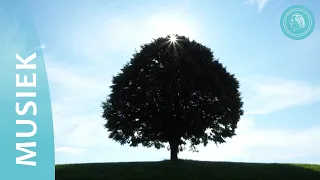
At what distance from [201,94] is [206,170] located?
1381cm

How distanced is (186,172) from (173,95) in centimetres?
1424

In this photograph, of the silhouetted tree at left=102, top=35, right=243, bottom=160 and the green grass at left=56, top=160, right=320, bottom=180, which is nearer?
the green grass at left=56, top=160, right=320, bottom=180

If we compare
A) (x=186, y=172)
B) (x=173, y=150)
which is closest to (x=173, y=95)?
(x=173, y=150)

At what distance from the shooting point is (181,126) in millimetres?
51656

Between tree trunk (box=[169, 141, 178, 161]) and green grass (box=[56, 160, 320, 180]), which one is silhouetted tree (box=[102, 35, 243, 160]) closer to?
tree trunk (box=[169, 141, 178, 161])

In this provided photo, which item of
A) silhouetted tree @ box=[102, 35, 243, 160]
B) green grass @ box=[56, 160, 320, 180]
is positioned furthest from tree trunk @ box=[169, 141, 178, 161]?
green grass @ box=[56, 160, 320, 180]

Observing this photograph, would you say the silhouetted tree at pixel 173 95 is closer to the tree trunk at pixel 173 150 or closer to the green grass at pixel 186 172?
the tree trunk at pixel 173 150

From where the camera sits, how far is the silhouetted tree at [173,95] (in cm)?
5125

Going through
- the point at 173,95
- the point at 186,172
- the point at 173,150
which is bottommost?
the point at 186,172

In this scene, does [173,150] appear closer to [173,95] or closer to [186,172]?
[173,95]

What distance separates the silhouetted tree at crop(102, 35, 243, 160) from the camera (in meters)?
51.2

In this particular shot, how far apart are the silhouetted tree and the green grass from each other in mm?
9554

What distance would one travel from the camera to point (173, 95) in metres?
51.2

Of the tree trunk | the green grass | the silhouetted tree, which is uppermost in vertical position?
the silhouetted tree
